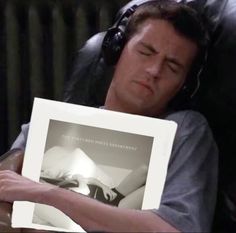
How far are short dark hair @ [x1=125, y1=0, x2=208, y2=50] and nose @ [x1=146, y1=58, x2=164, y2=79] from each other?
67 mm

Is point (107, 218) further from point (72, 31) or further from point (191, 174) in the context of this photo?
point (72, 31)

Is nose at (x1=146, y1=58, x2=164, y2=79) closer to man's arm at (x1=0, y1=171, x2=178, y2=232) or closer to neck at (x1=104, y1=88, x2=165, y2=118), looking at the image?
neck at (x1=104, y1=88, x2=165, y2=118)

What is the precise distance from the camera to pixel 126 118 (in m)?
1.13

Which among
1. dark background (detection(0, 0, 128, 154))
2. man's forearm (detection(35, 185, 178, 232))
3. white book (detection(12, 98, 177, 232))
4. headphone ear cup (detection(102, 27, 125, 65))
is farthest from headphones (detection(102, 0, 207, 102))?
dark background (detection(0, 0, 128, 154))

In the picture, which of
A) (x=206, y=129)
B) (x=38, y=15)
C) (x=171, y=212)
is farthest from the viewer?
(x=38, y=15)

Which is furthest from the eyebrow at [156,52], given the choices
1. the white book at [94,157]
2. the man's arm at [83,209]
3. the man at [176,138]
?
the man's arm at [83,209]

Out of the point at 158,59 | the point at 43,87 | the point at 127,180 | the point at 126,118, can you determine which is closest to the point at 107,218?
the point at 127,180

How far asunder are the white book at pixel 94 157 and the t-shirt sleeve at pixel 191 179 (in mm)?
21

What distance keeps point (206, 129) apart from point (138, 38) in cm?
22

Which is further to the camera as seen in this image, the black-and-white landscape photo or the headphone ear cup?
the headphone ear cup

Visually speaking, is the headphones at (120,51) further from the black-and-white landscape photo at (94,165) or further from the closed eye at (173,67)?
the black-and-white landscape photo at (94,165)

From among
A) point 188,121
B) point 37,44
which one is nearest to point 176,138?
point 188,121

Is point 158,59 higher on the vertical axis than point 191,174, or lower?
higher

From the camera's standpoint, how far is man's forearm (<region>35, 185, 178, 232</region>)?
1.03 m
